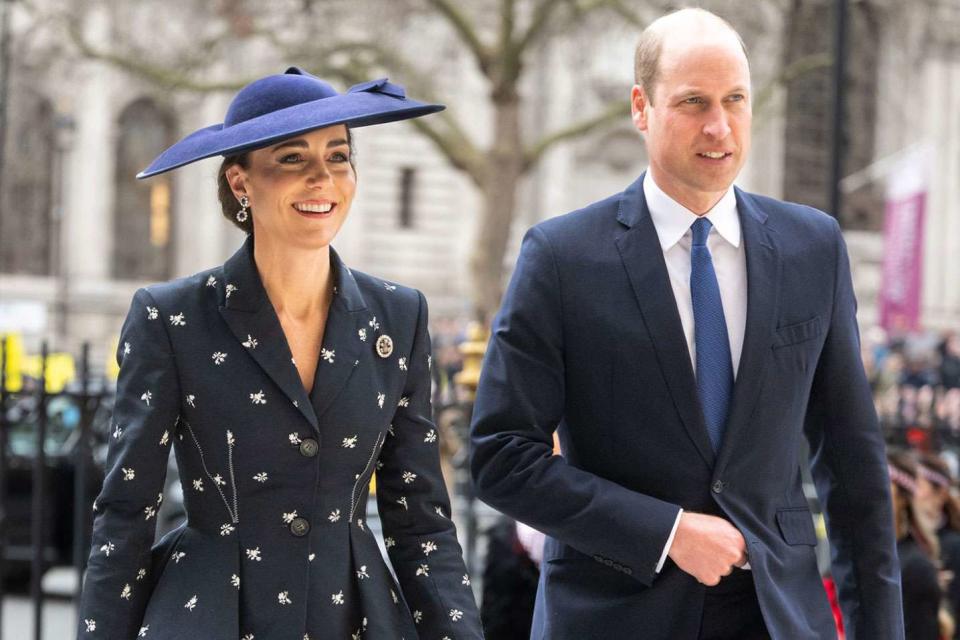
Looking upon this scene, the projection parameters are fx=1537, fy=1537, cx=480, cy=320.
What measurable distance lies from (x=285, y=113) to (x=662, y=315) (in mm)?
871

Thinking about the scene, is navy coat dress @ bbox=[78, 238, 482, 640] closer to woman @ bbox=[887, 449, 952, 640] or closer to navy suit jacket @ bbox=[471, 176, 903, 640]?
navy suit jacket @ bbox=[471, 176, 903, 640]

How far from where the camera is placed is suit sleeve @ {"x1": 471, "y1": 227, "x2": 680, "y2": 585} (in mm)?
3082

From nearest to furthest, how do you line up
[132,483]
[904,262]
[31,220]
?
[132,483]
[904,262]
[31,220]

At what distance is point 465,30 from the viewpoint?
1750 cm

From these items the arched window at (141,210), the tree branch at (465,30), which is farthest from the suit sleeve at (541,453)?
the arched window at (141,210)

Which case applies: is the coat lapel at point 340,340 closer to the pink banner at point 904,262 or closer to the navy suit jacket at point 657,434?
the navy suit jacket at point 657,434

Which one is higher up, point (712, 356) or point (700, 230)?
point (700, 230)

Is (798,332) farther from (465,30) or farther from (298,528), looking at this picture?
(465,30)

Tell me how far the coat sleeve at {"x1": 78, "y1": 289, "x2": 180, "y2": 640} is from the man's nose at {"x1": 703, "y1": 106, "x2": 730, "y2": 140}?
1175 millimetres

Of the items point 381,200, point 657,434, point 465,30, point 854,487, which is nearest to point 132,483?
point 657,434

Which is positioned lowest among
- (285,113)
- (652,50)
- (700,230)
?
(700,230)

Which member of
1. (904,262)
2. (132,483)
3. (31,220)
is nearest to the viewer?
(132,483)

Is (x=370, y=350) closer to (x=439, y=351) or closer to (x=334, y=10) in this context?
(x=334, y=10)

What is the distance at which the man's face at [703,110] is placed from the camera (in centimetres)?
313
